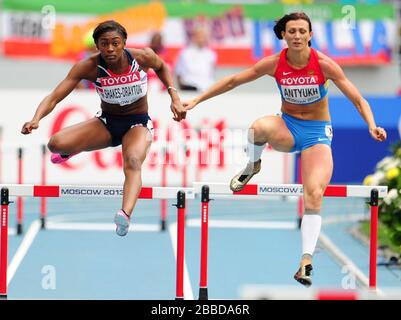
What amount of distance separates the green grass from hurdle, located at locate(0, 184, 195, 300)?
9.52ft

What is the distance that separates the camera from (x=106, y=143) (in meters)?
8.39

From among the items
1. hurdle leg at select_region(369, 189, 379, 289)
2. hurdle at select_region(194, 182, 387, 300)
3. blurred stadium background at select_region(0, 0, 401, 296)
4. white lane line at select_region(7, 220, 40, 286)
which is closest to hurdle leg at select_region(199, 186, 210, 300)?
hurdle at select_region(194, 182, 387, 300)

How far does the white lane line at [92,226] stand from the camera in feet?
43.9

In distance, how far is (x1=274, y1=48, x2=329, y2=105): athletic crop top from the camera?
7.99m

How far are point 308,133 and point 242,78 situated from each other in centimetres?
65

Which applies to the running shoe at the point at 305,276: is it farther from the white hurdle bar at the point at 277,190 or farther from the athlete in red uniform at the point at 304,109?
the white hurdle bar at the point at 277,190

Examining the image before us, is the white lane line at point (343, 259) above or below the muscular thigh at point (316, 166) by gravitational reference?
below

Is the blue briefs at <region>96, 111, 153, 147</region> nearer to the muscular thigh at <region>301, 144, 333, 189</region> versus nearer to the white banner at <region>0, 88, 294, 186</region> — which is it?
the muscular thigh at <region>301, 144, 333, 189</region>

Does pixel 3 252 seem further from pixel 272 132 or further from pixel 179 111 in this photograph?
pixel 272 132

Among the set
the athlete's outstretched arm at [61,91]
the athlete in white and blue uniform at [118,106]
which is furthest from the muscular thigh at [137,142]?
the athlete's outstretched arm at [61,91]

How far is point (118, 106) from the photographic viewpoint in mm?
8328
